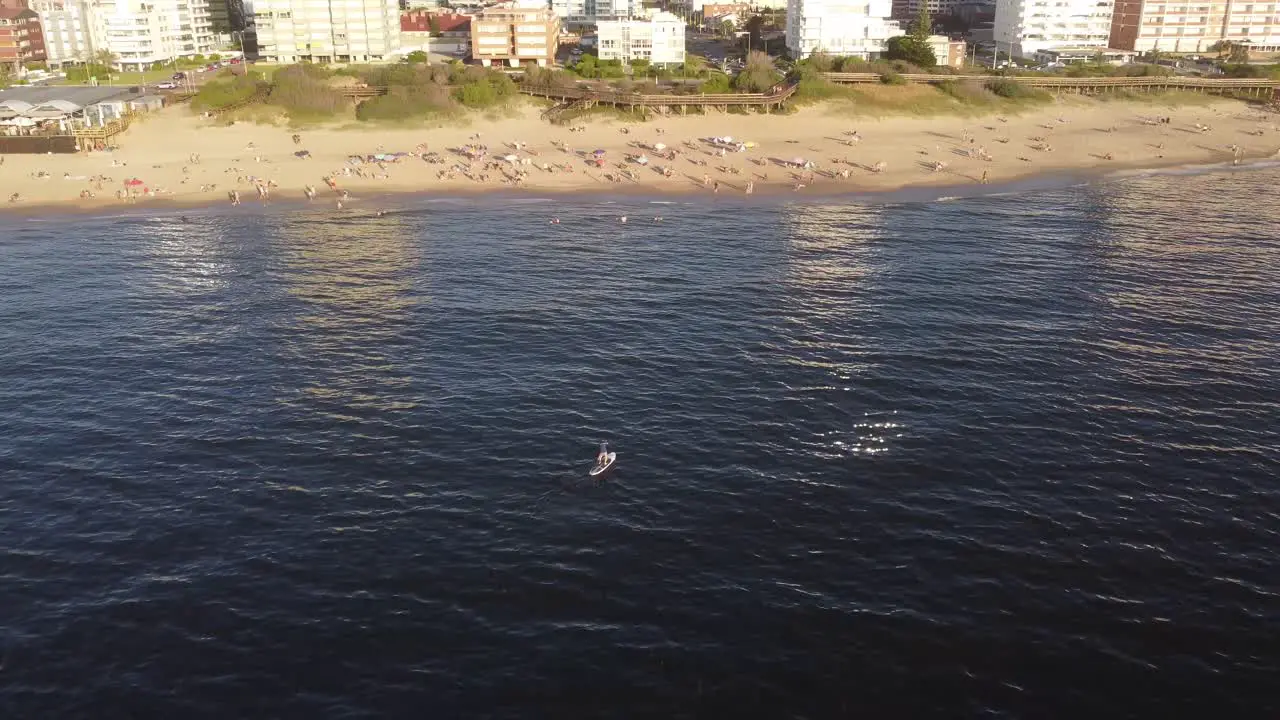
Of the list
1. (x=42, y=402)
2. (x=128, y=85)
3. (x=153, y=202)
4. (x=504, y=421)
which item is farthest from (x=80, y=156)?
(x=504, y=421)

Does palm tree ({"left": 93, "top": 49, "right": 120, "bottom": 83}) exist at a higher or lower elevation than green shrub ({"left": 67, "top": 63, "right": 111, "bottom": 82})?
higher

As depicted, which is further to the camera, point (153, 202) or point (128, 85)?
point (128, 85)

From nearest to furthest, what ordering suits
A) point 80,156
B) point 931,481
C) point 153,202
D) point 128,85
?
1. point 931,481
2. point 153,202
3. point 80,156
4. point 128,85

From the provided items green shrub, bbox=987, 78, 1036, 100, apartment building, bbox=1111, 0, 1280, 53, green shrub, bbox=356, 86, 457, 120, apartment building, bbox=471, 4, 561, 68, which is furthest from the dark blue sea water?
apartment building, bbox=1111, 0, 1280, 53

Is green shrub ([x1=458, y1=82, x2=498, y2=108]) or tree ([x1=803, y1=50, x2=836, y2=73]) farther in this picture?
tree ([x1=803, y1=50, x2=836, y2=73])

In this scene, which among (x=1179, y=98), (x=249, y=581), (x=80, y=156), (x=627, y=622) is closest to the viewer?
→ (x=627, y=622)

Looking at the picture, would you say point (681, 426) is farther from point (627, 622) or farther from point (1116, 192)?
point (1116, 192)

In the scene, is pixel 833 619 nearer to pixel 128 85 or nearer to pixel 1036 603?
pixel 1036 603

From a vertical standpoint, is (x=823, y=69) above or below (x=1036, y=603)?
above

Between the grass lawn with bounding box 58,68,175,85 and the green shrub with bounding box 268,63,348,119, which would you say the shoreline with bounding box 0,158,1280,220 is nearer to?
the green shrub with bounding box 268,63,348,119
